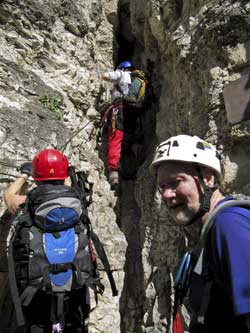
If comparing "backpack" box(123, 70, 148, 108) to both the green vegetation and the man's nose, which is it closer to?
the green vegetation

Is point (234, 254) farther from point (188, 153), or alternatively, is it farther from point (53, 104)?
point (53, 104)

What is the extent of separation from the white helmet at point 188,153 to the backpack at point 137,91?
20.4ft

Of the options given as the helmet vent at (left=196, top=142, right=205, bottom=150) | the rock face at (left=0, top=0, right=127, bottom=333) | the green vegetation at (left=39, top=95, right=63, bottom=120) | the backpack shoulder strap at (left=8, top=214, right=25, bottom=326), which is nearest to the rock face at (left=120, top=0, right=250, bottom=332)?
the rock face at (left=0, top=0, right=127, bottom=333)

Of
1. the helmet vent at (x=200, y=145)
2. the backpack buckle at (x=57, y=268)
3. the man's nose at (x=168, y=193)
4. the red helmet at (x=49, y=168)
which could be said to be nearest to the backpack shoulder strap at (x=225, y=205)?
the man's nose at (x=168, y=193)

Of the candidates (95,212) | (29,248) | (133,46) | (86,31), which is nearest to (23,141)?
(95,212)

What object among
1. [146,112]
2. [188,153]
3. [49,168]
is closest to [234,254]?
[188,153]

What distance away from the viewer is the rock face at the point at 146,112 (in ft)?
19.6

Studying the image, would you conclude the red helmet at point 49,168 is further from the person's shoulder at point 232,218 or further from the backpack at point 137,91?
the backpack at point 137,91

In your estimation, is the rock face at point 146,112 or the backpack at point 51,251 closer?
the backpack at point 51,251

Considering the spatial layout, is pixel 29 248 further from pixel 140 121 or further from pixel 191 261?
pixel 140 121

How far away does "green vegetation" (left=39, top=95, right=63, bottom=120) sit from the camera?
7651mm

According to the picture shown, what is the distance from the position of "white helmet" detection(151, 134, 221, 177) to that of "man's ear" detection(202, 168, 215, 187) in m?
0.04

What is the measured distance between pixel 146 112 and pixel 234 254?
8.19m

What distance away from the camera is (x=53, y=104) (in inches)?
307
